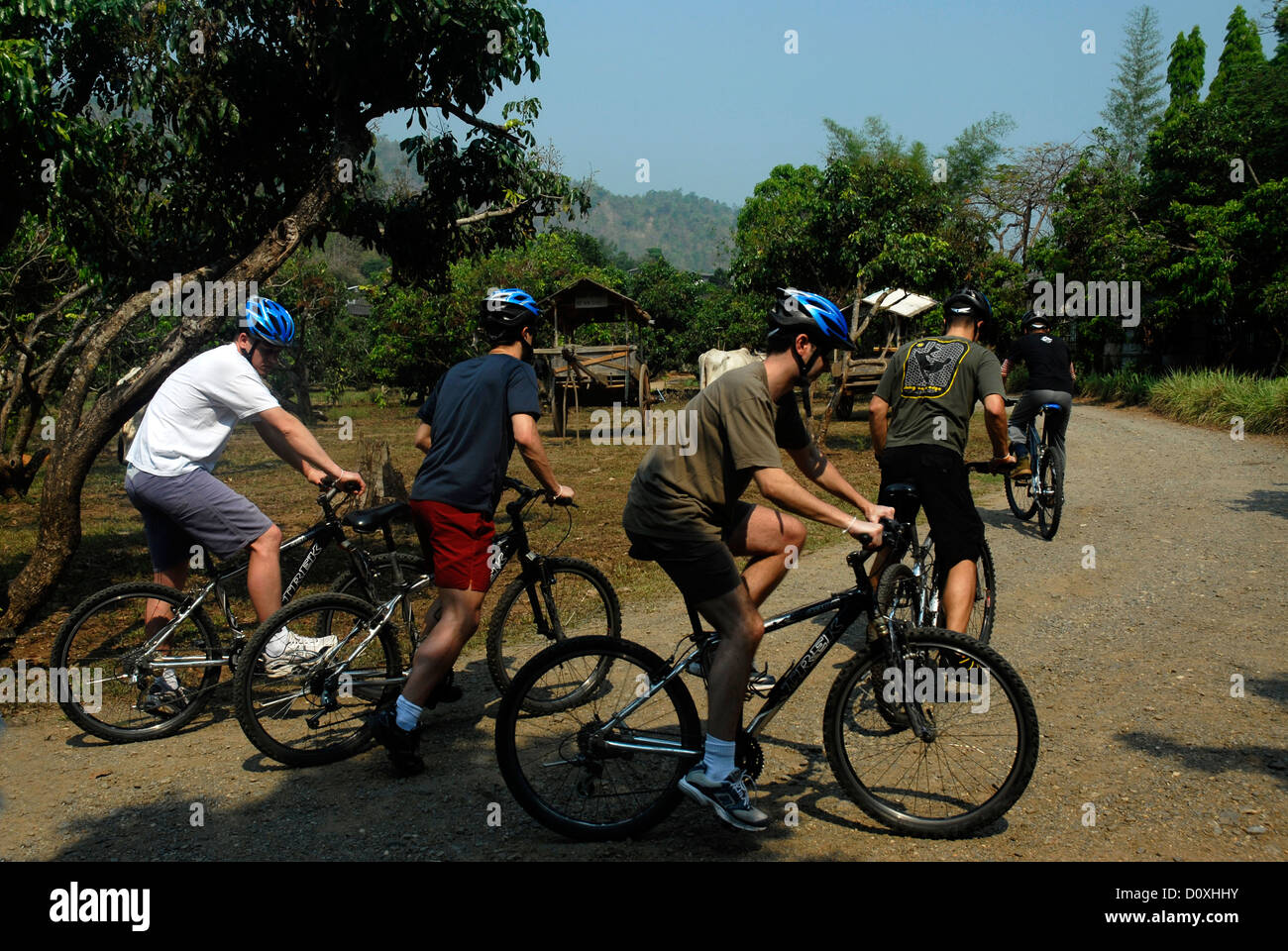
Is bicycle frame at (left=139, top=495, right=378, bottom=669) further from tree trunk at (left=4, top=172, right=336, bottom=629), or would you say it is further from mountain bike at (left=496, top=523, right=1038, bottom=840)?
tree trunk at (left=4, top=172, right=336, bottom=629)

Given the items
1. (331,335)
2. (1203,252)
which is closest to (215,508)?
(1203,252)

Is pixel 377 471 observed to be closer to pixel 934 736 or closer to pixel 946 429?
pixel 946 429

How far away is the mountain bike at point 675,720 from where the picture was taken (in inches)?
137

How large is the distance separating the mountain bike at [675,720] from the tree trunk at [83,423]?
429 centimetres

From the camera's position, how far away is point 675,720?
3.55 m

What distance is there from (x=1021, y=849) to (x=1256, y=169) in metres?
25.1

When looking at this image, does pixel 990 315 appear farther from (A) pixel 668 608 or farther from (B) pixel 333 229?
(B) pixel 333 229

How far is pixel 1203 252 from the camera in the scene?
2088 cm

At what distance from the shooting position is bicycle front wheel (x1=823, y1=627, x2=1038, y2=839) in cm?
346

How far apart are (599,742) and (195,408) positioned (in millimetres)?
2629

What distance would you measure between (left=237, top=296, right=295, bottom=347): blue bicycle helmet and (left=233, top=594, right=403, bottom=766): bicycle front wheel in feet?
4.44

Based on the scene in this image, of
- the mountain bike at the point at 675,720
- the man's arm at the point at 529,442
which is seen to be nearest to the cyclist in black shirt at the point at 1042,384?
the mountain bike at the point at 675,720

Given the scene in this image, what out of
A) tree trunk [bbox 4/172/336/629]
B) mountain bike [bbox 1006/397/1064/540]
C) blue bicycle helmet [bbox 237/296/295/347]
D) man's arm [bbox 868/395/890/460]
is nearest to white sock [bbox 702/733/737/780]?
man's arm [bbox 868/395/890/460]

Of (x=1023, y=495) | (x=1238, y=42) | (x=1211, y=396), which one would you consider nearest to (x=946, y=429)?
(x=1023, y=495)
